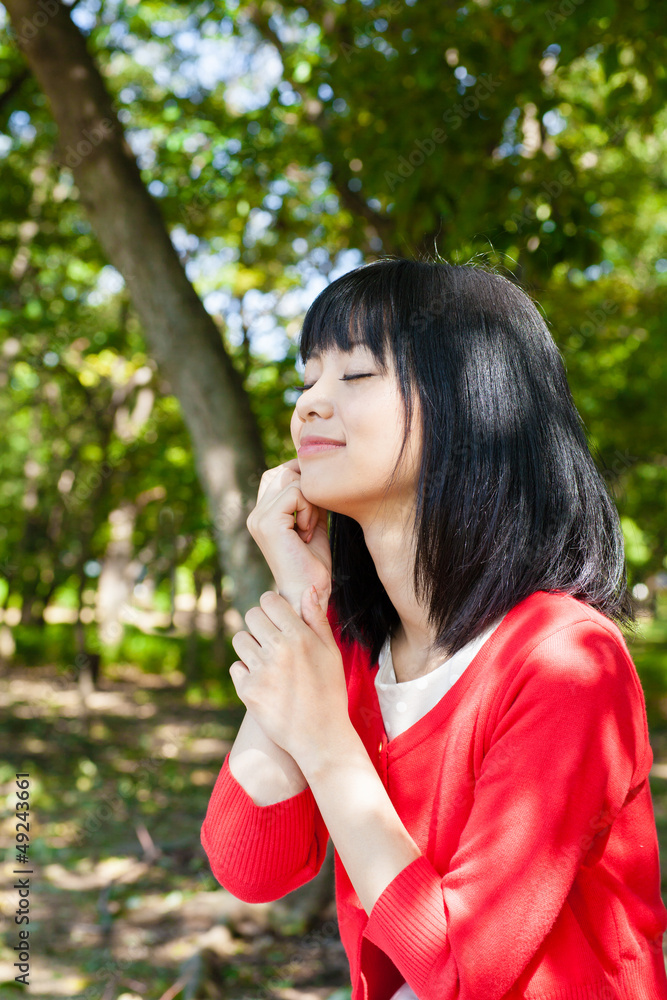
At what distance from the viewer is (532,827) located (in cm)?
103

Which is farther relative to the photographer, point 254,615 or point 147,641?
point 147,641

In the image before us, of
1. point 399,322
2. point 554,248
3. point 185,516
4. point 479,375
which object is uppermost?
point 554,248

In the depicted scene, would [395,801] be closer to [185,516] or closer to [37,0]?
[37,0]

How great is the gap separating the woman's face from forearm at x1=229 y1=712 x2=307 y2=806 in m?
0.45

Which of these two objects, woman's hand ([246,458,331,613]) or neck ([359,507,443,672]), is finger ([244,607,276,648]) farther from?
neck ([359,507,443,672])

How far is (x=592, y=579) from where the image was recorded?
1.31 meters

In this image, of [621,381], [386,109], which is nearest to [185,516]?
[621,381]

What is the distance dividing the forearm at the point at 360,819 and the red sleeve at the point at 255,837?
0.82 ft

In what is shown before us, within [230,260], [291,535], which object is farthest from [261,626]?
[230,260]

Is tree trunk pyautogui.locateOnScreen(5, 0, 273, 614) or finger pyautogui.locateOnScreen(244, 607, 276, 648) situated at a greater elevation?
tree trunk pyautogui.locateOnScreen(5, 0, 273, 614)

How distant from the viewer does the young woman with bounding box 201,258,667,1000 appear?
105 centimetres

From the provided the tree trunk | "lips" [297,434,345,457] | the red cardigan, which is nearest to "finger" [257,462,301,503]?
"lips" [297,434,345,457]

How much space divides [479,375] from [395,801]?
0.74m

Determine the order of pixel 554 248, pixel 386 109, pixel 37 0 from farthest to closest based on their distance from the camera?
pixel 386 109 → pixel 554 248 → pixel 37 0
